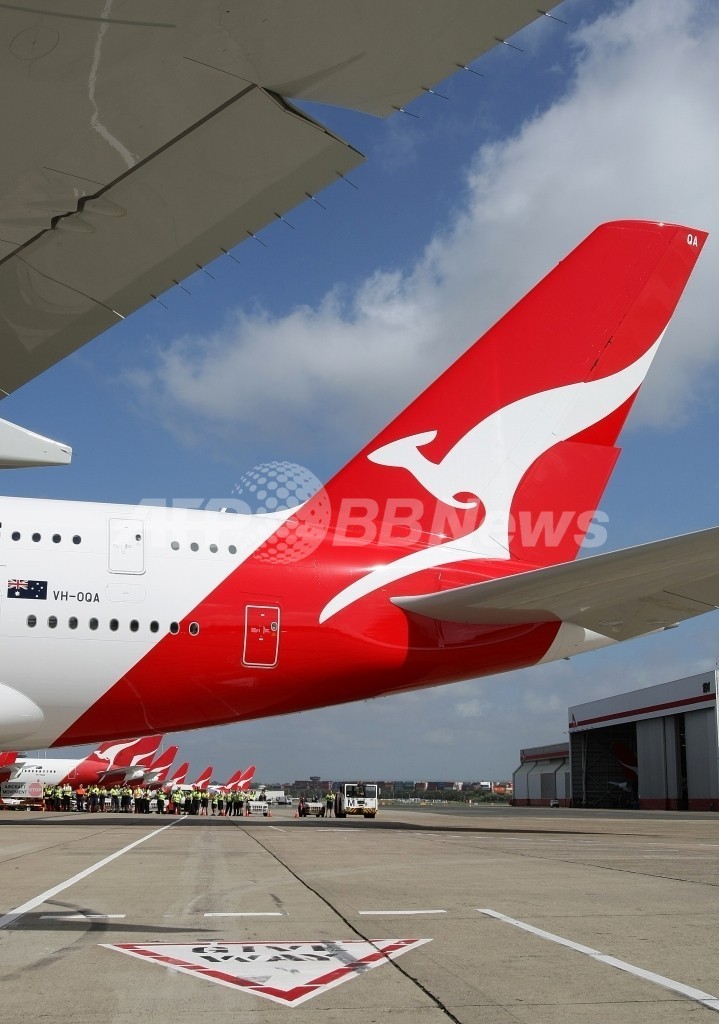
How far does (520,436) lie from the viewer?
16.7 m

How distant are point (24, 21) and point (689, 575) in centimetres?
1170

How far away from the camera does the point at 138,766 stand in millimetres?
71938

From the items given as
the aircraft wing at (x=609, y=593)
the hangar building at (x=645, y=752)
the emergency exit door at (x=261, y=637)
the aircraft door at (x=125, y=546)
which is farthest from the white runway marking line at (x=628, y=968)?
the hangar building at (x=645, y=752)

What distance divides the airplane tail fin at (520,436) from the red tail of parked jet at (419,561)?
36 mm

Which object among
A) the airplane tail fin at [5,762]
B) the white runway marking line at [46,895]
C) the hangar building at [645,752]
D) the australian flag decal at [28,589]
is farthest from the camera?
the hangar building at [645,752]

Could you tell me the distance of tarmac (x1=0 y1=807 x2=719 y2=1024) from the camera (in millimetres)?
3912

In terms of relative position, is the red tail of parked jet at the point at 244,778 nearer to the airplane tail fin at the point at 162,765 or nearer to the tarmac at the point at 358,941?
the airplane tail fin at the point at 162,765

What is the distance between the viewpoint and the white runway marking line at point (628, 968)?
13.0 feet

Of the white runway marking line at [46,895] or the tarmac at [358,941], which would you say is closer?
the tarmac at [358,941]

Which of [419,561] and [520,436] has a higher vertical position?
[520,436]

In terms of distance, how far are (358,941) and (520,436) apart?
40.3 ft

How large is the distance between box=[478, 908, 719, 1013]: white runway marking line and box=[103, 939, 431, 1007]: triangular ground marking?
80 centimetres

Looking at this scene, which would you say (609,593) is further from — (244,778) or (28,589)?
(244,778)

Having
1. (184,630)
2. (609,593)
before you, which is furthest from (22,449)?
(609,593)
